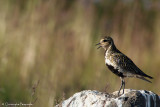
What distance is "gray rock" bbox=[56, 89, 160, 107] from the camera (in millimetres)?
4922

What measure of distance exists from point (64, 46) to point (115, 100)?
430 cm

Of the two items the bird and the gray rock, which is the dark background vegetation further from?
the gray rock

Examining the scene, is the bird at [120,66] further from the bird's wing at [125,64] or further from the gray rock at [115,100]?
the gray rock at [115,100]

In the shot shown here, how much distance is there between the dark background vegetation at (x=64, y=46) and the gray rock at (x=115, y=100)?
87.5 inches

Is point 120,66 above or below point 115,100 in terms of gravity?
above

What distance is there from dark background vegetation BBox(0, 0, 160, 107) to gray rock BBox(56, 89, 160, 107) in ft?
7.29

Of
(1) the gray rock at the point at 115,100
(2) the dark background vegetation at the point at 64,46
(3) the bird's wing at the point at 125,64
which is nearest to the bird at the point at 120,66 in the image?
(3) the bird's wing at the point at 125,64

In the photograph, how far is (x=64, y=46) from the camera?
912 centimetres

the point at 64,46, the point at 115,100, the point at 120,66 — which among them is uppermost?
the point at 64,46

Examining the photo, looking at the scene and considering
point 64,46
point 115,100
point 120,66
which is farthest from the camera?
point 64,46

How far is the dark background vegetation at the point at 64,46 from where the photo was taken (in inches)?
324

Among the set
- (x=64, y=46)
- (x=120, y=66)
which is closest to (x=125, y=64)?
(x=120, y=66)

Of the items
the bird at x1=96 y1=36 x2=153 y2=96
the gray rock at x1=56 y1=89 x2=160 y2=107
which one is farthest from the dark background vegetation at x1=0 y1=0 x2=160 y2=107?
the gray rock at x1=56 y1=89 x2=160 y2=107

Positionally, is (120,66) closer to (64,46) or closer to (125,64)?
(125,64)
